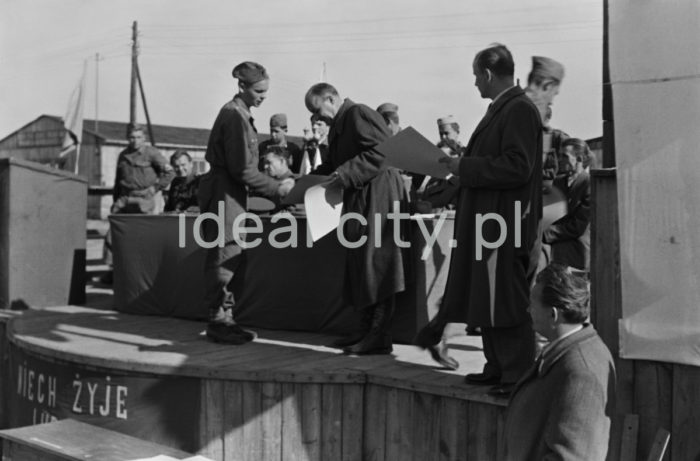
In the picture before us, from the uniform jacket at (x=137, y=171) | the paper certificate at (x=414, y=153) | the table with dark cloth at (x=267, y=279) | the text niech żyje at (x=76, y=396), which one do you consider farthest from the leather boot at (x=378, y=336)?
the uniform jacket at (x=137, y=171)

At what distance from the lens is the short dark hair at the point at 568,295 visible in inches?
112

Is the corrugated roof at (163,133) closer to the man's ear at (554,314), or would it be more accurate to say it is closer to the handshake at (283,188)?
the handshake at (283,188)

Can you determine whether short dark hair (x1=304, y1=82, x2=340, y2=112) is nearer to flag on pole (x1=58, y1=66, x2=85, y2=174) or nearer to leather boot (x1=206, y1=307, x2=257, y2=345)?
leather boot (x1=206, y1=307, x2=257, y2=345)

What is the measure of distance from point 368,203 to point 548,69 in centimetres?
148

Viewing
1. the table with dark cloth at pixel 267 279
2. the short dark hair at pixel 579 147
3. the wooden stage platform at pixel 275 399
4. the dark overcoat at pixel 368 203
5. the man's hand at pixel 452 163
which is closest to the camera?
the man's hand at pixel 452 163

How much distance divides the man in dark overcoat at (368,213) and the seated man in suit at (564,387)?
2.71 meters

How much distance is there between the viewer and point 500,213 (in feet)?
14.8

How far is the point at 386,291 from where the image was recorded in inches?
225

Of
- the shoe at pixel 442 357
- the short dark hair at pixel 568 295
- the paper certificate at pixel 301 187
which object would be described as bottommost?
the shoe at pixel 442 357

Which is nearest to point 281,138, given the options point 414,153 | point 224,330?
point 224,330

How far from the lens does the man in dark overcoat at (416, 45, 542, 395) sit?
14.5ft


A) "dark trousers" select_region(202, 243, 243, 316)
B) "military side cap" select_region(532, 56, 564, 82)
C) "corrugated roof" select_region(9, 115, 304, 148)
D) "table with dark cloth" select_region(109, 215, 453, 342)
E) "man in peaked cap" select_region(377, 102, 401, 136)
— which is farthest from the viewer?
"corrugated roof" select_region(9, 115, 304, 148)

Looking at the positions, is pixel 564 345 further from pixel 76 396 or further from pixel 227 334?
pixel 76 396

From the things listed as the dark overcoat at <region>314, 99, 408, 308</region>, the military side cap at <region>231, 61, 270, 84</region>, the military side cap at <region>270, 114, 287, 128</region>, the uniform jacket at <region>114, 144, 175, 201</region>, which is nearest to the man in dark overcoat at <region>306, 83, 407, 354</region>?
the dark overcoat at <region>314, 99, 408, 308</region>
